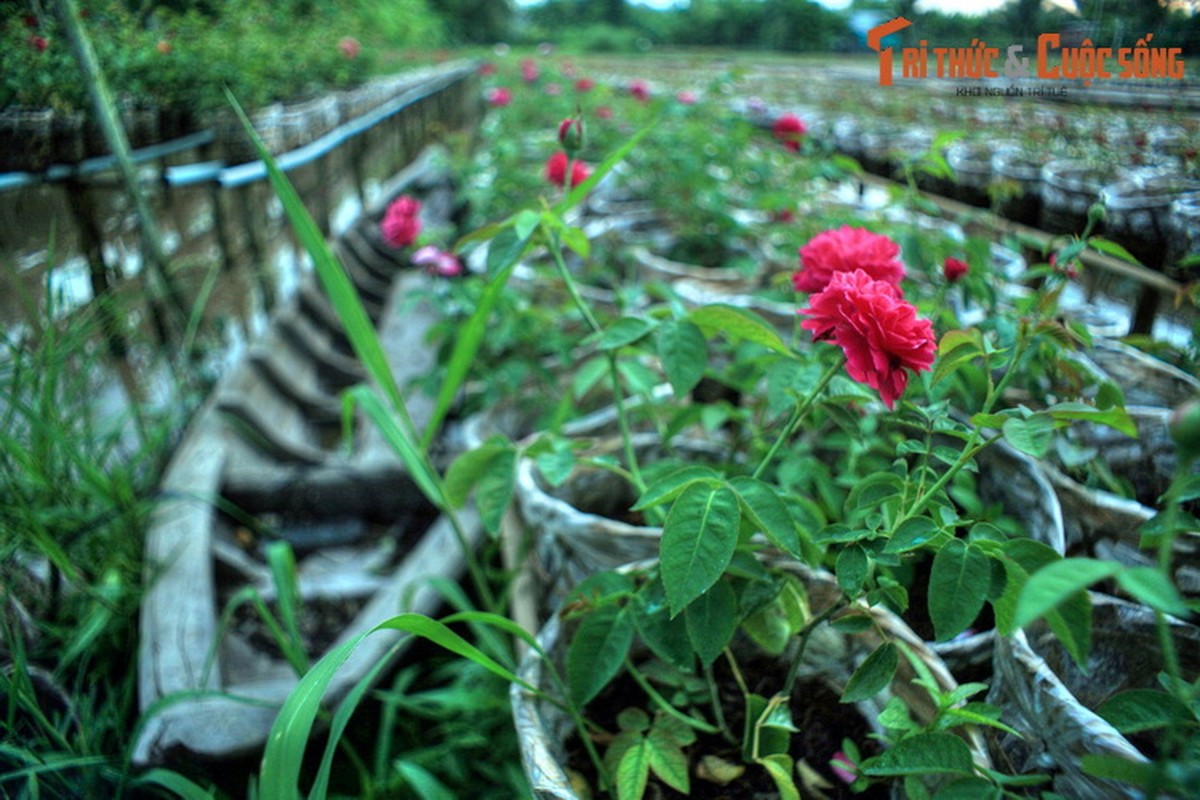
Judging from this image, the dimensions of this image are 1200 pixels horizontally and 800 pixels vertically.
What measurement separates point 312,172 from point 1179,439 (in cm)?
253

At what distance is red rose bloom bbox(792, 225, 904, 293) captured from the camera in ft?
2.23

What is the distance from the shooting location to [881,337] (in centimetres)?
54

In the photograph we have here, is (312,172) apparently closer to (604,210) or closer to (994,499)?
(604,210)

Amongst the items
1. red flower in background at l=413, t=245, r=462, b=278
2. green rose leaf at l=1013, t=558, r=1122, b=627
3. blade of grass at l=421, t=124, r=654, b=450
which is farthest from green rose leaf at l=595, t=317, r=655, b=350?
red flower in background at l=413, t=245, r=462, b=278

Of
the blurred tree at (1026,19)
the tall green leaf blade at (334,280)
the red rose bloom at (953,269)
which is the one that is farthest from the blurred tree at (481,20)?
the red rose bloom at (953,269)

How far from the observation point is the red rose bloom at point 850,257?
68 centimetres

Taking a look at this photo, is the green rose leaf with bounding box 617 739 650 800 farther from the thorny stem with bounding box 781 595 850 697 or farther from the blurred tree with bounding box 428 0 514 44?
the blurred tree with bounding box 428 0 514 44

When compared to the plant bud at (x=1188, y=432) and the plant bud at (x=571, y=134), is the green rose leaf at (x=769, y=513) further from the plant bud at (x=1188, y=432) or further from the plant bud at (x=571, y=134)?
the plant bud at (x=571, y=134)

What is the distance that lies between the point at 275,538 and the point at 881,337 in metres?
1.45

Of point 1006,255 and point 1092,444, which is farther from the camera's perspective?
point 1006,255

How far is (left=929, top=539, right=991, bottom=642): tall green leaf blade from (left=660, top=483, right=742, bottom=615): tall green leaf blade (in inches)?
5.4

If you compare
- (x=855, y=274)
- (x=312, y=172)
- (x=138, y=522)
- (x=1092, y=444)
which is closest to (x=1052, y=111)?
(x=1092, y=444)

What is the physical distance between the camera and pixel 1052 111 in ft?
4.59

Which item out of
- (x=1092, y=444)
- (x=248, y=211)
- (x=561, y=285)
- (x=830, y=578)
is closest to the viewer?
(x=830, y=578)
